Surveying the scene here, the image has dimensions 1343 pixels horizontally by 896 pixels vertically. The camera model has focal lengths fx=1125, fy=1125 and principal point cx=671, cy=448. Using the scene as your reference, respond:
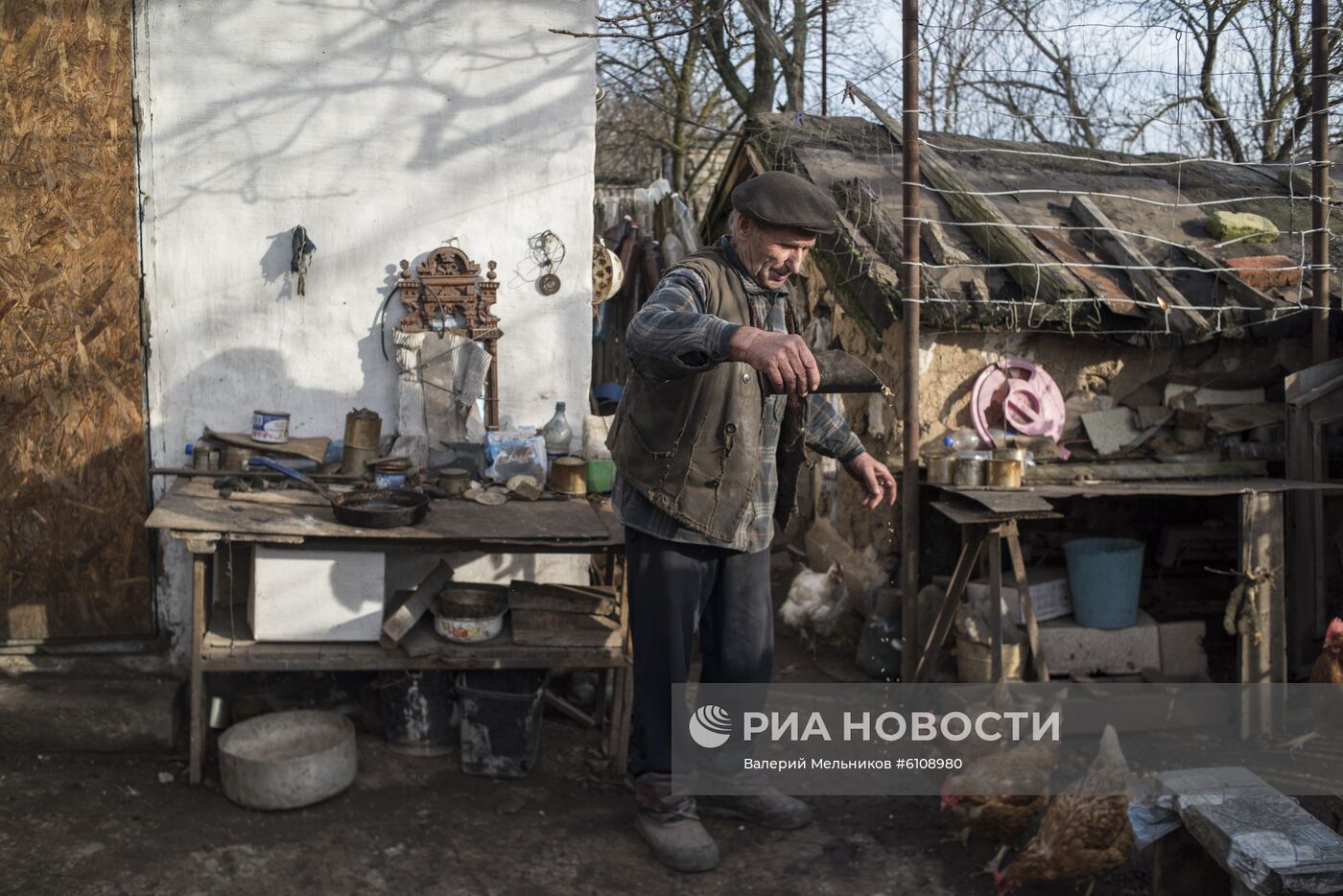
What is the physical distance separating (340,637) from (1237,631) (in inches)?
159

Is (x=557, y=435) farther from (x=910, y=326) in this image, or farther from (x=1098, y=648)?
(x=1098, y=648)

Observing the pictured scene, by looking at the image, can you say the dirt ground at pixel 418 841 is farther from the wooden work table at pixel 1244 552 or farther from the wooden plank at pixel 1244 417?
the wooden plank at pixel 1244 417

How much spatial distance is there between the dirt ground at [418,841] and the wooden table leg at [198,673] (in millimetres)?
118

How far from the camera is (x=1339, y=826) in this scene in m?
3.50

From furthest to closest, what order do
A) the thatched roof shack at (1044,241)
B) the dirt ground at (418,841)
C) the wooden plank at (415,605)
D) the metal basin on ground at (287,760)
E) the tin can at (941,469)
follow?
the thatched roof shack at (1044,241)
the tin can at (941,469)
the wooden plank at (415,605)
the metal basin on ground at (287,760)
the dirt ground at (418,841)

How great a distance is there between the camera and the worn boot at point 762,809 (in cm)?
424

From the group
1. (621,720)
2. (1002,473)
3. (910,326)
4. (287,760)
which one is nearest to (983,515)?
(1002,473)

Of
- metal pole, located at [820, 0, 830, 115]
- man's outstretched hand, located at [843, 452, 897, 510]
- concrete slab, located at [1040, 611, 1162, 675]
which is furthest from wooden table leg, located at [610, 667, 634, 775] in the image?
metal pole, located at [820, 0, 830, 115]

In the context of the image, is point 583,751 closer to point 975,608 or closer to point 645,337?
point 975,608

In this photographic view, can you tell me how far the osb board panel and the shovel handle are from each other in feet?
1.94

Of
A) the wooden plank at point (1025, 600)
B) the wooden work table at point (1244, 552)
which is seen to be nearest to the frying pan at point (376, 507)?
the wooden work table at point (1244, 552)

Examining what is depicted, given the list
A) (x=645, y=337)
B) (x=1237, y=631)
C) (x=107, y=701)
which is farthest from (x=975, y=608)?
(x=107, y=701)

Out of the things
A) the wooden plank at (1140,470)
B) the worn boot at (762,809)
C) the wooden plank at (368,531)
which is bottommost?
the worn boot at (762,809)

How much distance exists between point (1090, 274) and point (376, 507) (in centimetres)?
389
